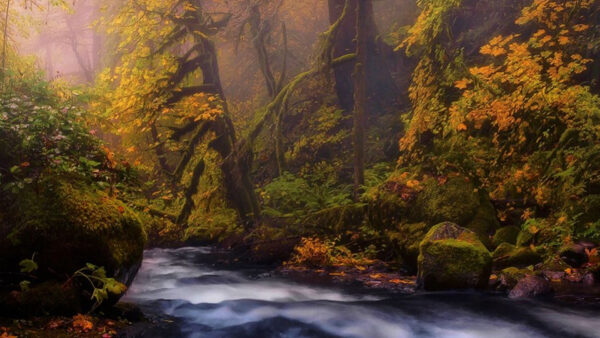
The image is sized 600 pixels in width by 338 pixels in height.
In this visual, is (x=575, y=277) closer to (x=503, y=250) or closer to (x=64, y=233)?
(x=503, y=250)

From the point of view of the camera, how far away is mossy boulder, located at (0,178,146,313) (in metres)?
4.55

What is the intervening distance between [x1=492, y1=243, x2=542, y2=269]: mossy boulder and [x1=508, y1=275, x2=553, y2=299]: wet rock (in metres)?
0.72

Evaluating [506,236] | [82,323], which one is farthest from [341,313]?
[506,236]

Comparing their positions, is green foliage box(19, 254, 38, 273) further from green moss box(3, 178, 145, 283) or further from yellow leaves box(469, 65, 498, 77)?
yellow leaves box(469, 65, 498, 77)

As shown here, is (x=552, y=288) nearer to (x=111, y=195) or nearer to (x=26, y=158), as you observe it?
(x=111, y=195)

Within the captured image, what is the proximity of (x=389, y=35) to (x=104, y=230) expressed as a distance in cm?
1282

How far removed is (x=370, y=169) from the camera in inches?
507

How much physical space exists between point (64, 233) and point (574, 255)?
6.86m

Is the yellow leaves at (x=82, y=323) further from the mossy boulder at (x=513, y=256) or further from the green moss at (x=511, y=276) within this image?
the mossy boulder at (x=513, y=256)

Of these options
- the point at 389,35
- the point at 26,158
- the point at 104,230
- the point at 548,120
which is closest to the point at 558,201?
the point at 548,120

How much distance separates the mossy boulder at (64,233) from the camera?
4555mm

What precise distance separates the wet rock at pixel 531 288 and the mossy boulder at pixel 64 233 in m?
5.25

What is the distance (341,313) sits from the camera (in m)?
5.90

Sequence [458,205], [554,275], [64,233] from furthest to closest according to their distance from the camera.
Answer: [458,205] → [554,275] → [64,233]
